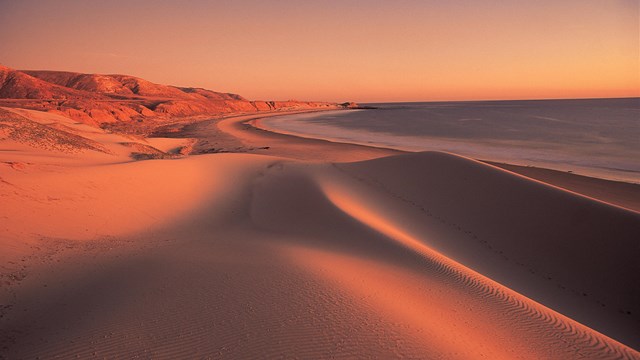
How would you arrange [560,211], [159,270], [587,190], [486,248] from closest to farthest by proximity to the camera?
A: [159,270] → [486,248] → [560,211] → [587,190]

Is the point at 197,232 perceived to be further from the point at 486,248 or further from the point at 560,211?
the point at 560,211

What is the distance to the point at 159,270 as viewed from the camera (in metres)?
5.69

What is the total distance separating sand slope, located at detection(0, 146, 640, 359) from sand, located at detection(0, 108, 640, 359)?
0.12 ft

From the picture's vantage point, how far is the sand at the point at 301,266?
161 inches

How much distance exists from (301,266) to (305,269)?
146 millimetres

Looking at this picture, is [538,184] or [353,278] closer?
[353,278]

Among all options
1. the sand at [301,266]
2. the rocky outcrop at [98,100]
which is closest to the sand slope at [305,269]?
the sand at [301,266]

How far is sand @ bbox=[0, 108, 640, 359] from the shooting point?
13.4ft

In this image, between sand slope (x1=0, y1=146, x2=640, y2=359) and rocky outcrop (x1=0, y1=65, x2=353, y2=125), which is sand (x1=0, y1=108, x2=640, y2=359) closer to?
sand slope (x1=0, y1=146, x2=640, y2=359)

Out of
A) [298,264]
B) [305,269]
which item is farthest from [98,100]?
[305,269]

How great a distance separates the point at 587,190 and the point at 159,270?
744 inches

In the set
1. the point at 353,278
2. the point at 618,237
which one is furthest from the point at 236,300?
the point at 618,237

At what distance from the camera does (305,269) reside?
5.87 metres

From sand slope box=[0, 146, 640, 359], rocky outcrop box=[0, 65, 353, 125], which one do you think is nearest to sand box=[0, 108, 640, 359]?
sand slope box=[0, 146, 640, 359]
